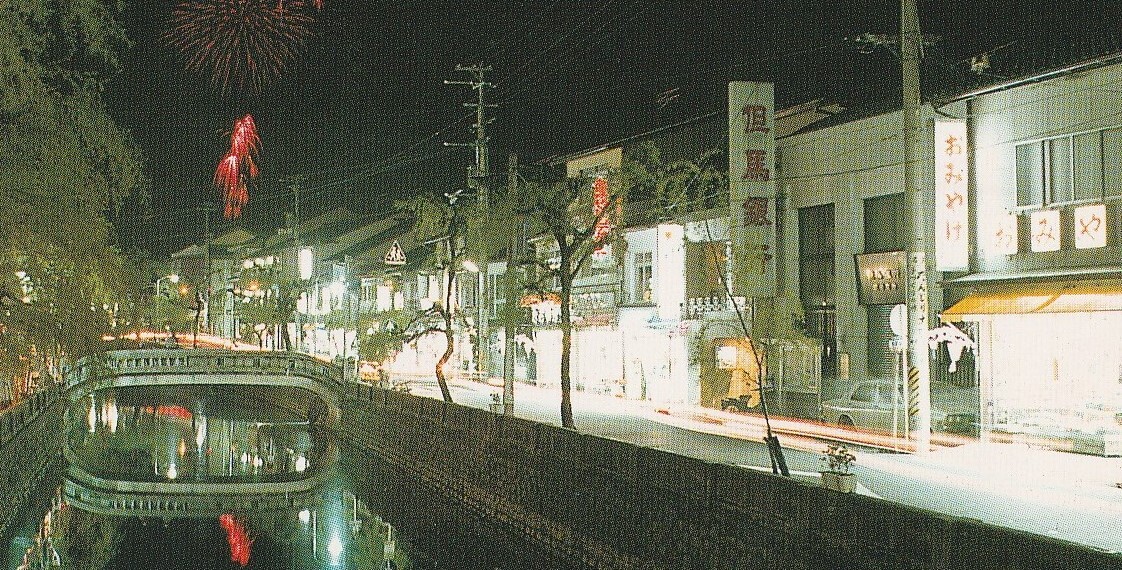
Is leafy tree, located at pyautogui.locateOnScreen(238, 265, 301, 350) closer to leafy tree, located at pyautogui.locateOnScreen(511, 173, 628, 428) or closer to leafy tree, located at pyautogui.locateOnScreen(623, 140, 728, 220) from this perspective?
leafy tree, located at pyautogui.locateOnScreen(623, 140, 728, 220)

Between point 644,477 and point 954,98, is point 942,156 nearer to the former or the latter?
point 954,98

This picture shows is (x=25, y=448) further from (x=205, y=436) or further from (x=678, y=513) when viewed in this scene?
(x=678, y=513)

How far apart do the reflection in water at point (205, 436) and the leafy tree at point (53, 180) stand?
20775mm

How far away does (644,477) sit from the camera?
18.4 meters

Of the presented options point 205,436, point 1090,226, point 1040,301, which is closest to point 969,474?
point 1040,301

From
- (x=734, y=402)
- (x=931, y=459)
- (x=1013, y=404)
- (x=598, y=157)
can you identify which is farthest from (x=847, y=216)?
(x=598, y=157)

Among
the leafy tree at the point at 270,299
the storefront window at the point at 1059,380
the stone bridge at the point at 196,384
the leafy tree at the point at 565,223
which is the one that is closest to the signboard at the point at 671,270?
the leafy tree at the point at 565,223

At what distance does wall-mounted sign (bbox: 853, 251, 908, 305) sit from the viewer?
30578 mm

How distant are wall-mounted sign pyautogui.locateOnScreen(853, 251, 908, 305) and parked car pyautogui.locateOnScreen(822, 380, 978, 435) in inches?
104

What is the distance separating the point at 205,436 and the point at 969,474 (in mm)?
36750

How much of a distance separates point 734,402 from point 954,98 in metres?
12.5

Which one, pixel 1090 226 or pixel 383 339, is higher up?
pixel 1090 226

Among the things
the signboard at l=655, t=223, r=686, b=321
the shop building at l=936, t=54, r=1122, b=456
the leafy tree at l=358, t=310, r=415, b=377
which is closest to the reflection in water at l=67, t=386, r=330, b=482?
the leafy tree at l=358, t=310, r=415, b=377

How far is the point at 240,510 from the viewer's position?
32812mm
